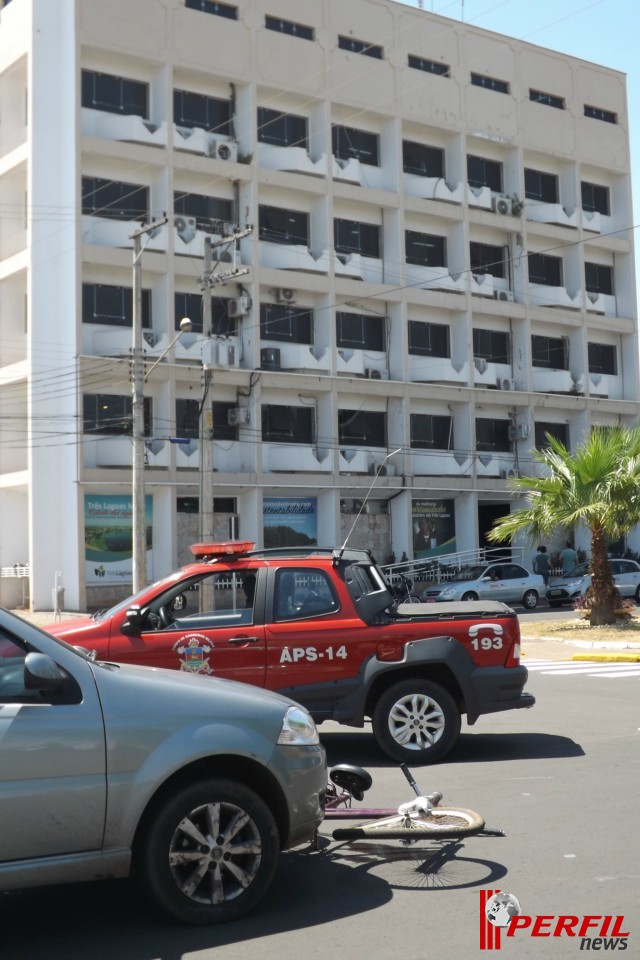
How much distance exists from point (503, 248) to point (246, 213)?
43.9ft

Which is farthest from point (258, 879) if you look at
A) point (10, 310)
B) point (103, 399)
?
point (10, 310)

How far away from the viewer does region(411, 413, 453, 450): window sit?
46.3 meters

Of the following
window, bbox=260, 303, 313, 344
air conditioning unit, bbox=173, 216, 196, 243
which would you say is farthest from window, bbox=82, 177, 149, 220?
window, bbox=260, 303, 313, 344

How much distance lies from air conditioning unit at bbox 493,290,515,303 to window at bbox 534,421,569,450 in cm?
571

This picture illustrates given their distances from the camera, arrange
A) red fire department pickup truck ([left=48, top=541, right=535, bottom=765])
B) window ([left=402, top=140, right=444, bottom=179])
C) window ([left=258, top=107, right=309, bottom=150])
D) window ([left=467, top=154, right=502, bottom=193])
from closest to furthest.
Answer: red fire department pickup truck ([left=48, top=541, right=535, bottom=765]) → window ([left=258, top=107, right=309, bottom=150]) → window ([left=402, top=140, right=444, bottom=179]) → window ([left=467, top=154, right=502, bottom=193])

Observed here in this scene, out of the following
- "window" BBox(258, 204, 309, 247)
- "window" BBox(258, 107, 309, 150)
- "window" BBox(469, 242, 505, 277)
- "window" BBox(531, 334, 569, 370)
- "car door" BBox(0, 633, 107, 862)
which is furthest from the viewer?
"window" BBox(531, 334, 569, 370)

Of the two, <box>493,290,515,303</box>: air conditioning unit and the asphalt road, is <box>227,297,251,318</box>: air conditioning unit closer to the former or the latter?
<box>493,290,515,303</box>: air conditioning unit

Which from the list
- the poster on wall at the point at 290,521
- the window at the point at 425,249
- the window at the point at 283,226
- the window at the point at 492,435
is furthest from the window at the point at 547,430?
the window at the point at 283,226

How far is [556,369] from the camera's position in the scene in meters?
50.7

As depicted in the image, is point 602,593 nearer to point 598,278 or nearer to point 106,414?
point 106,414

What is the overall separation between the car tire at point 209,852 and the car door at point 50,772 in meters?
Answer: 0.32

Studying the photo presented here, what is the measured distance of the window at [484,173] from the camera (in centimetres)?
4891

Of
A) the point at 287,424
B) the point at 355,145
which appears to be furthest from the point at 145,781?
the point at 355,145

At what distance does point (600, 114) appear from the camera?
5394 cm
